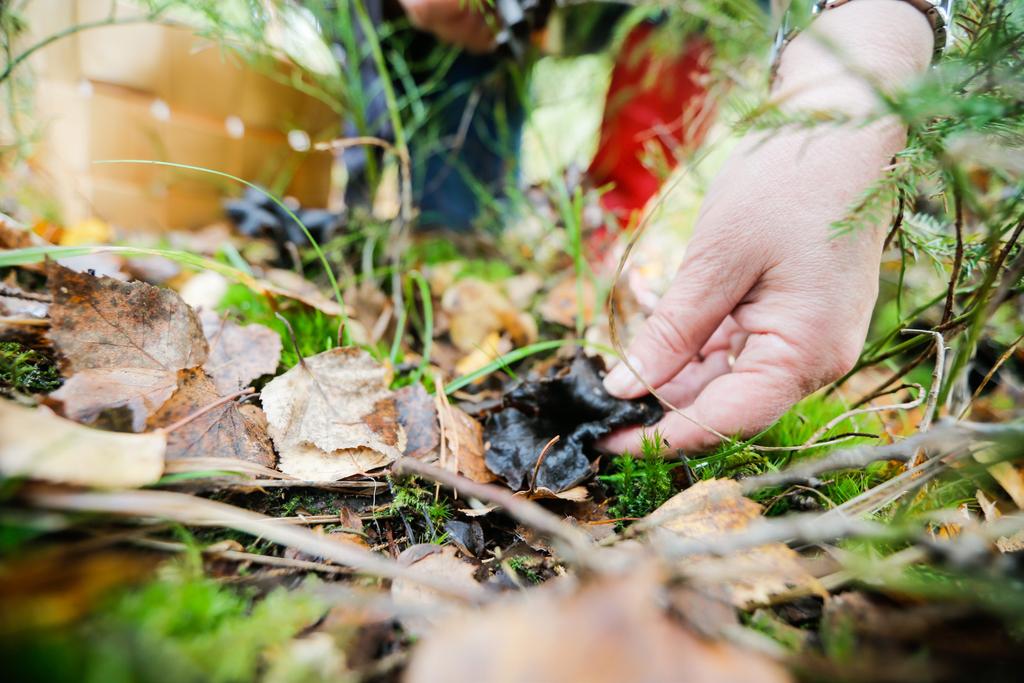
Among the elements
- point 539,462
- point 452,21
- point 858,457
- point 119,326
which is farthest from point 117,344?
point 452,21

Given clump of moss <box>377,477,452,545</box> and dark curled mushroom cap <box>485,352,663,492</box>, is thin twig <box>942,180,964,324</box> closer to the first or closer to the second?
dark curled mushroom cap <box>485,352,663,492</box>

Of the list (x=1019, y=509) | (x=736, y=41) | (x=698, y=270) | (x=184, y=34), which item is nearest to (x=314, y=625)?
(x=698, y=270)

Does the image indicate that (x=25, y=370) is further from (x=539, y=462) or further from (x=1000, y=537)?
(x=1000, y=537)

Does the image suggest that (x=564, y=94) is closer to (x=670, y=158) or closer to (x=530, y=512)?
(x=670, y=158)

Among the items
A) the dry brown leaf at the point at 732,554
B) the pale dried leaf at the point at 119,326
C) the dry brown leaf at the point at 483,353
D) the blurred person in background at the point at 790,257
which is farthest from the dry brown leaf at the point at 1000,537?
the pale dried leaf at the point at 119,326

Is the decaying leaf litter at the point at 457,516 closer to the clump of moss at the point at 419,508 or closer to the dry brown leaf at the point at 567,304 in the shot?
the clump of moss at the point at 419,508

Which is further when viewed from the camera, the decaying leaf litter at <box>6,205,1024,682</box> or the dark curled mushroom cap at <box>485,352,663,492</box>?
the dark curled mushroom cap at <box>485,352,663,492</box>

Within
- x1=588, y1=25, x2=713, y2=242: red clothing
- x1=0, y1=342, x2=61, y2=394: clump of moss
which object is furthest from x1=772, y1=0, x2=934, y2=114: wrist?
x1=588, y1=25, x2=713, y2=242: red clothing
